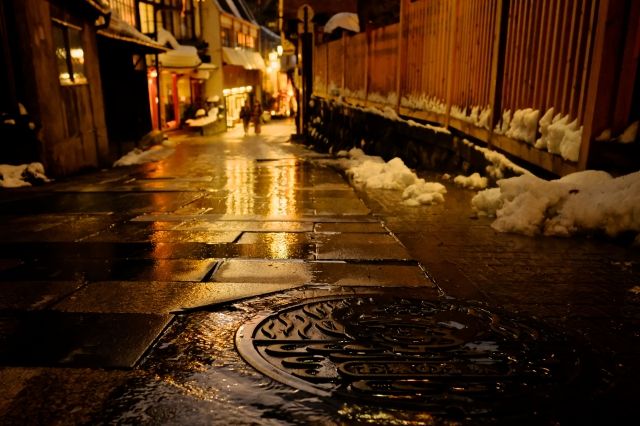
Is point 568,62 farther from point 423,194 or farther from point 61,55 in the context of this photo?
point 61,55

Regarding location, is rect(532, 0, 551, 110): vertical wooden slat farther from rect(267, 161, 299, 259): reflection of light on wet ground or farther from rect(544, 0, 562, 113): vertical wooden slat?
rect(267, 161, 299, 259): reflection of light on wet ground

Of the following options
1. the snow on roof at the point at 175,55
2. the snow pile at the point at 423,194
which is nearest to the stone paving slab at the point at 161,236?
the snow pile at the point at 423,194

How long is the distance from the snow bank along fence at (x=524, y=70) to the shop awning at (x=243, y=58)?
86.9 feet

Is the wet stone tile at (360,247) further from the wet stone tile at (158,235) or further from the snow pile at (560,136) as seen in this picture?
the snow pile at (560,136)

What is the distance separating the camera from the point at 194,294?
3947mm

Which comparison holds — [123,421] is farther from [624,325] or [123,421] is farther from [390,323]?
[624,325]

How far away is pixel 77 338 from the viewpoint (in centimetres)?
320

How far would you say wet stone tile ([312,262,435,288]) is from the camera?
422 centimetres

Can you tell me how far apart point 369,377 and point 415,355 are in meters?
0.39

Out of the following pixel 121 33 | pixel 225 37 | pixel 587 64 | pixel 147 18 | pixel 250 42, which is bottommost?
pixel 587 64

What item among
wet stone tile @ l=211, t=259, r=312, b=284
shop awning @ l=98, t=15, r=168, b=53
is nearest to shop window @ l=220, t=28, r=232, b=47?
shop awning @ l=98, t=15, r=168, b=53

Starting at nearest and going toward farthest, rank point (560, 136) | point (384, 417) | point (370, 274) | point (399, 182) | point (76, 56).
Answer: point (384, 417) → point (370, 274) → point (560, 136) → point (399, 182) → point (76, 56)

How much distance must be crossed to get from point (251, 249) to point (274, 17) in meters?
55.0

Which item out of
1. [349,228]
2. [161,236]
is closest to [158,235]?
[161,236]
